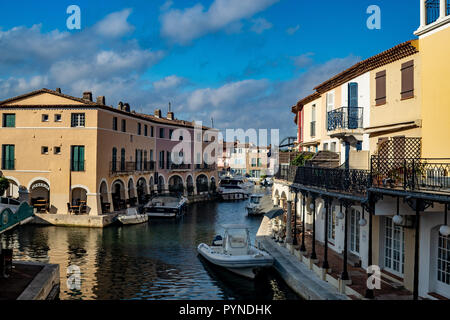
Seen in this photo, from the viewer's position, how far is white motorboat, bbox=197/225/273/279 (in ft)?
62.5

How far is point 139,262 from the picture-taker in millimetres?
22312

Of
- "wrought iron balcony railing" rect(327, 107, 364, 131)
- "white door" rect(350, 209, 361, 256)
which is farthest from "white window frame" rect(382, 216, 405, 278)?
"wrought iron balcony railing" rect(327, 107, 364, 131)

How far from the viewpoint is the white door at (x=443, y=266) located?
1200 cm

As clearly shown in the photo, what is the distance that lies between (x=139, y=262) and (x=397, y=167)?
14.7m

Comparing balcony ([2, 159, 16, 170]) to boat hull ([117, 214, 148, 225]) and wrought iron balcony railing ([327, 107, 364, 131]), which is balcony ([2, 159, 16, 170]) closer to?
boat hull ([117, 214, 148, 225])

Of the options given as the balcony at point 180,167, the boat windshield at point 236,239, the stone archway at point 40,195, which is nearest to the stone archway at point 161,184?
the balcony at point 180,167

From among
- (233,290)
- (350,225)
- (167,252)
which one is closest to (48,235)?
(167,252)

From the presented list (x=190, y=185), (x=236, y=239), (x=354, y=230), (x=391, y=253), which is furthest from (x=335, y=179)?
(x=190, y=185)

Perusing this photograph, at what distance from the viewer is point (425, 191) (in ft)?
35.8

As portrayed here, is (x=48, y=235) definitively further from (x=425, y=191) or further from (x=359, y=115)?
(x=425, y=191)

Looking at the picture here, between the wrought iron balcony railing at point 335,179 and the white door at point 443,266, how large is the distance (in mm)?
2730

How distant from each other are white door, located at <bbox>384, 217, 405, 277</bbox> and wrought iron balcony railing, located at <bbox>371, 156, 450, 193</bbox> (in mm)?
2627

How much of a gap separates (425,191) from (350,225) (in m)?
8.66

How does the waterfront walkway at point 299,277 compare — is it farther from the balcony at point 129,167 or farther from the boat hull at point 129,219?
the balcony at point 129,167
